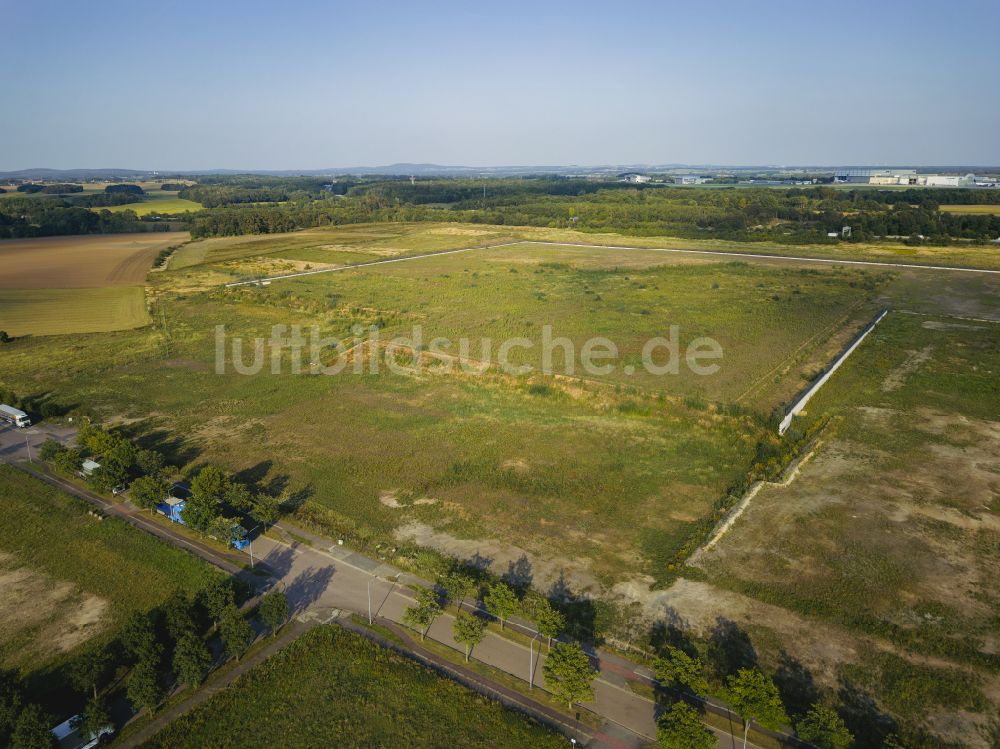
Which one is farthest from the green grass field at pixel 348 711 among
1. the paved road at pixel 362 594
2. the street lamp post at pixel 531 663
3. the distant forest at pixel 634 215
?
the distant forest at pixel 634 215

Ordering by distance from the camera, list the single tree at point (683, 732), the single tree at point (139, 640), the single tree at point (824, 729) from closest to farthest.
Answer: the single tree at point (683, 732) < the single tree at point (824, 729) < the single tree at point (139, 640)

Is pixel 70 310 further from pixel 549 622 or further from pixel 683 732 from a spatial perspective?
pixel 683 732

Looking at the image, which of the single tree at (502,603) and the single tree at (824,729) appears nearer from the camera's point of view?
the single tree at (824,729)

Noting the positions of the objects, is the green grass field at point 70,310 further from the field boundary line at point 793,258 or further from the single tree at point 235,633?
the field boundary line at point 793,258

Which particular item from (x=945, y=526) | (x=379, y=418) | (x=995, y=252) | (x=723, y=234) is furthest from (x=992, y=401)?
(x=723, y=234)

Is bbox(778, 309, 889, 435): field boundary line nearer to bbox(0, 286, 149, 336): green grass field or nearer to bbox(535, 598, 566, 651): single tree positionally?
bbox(535, 598, 566, 651): single tree
